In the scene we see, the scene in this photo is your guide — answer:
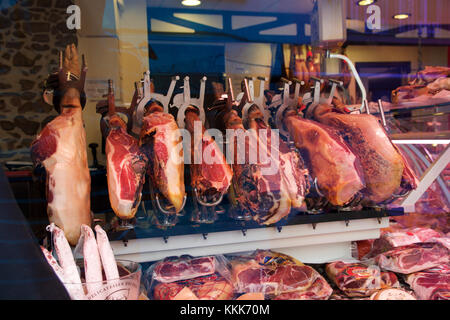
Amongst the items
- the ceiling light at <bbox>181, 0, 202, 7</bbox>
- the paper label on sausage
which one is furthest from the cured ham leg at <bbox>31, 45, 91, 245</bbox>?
the ceiling light at <bbox>181, 0, 202, 7</bbox>

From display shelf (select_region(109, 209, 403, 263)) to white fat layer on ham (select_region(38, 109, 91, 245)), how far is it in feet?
0.60

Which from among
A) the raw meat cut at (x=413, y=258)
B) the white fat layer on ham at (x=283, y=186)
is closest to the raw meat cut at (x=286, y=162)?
the white fat layer on ham at (x=283, y=186)

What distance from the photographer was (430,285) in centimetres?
170

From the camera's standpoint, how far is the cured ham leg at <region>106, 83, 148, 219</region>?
1.49 metres

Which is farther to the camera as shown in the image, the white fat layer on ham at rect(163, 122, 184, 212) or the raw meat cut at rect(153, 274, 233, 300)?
the white fat layer on ham at rect(163, 122, 184, 212)

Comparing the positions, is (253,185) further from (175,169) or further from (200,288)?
(200,288)

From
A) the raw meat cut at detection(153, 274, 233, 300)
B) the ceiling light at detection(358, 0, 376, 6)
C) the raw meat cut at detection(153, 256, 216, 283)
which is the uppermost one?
the ceiling light at detection(358, 0, 376, 6)

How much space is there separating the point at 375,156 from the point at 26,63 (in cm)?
139

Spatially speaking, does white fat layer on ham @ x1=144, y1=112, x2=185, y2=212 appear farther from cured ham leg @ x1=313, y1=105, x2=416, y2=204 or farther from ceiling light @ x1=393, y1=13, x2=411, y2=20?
ceiling light @ x1=393, y1=13, x2=411, y2=20

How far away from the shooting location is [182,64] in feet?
6.01

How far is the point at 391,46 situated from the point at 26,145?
1.64m

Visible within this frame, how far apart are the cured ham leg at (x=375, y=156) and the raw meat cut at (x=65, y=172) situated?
1.06m

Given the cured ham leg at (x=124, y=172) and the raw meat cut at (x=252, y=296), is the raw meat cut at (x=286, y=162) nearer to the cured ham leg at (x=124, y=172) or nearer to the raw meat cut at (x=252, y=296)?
the raw meat cut at (x=252, y=296)

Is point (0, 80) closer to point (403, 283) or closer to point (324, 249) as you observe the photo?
point (324, 249)
